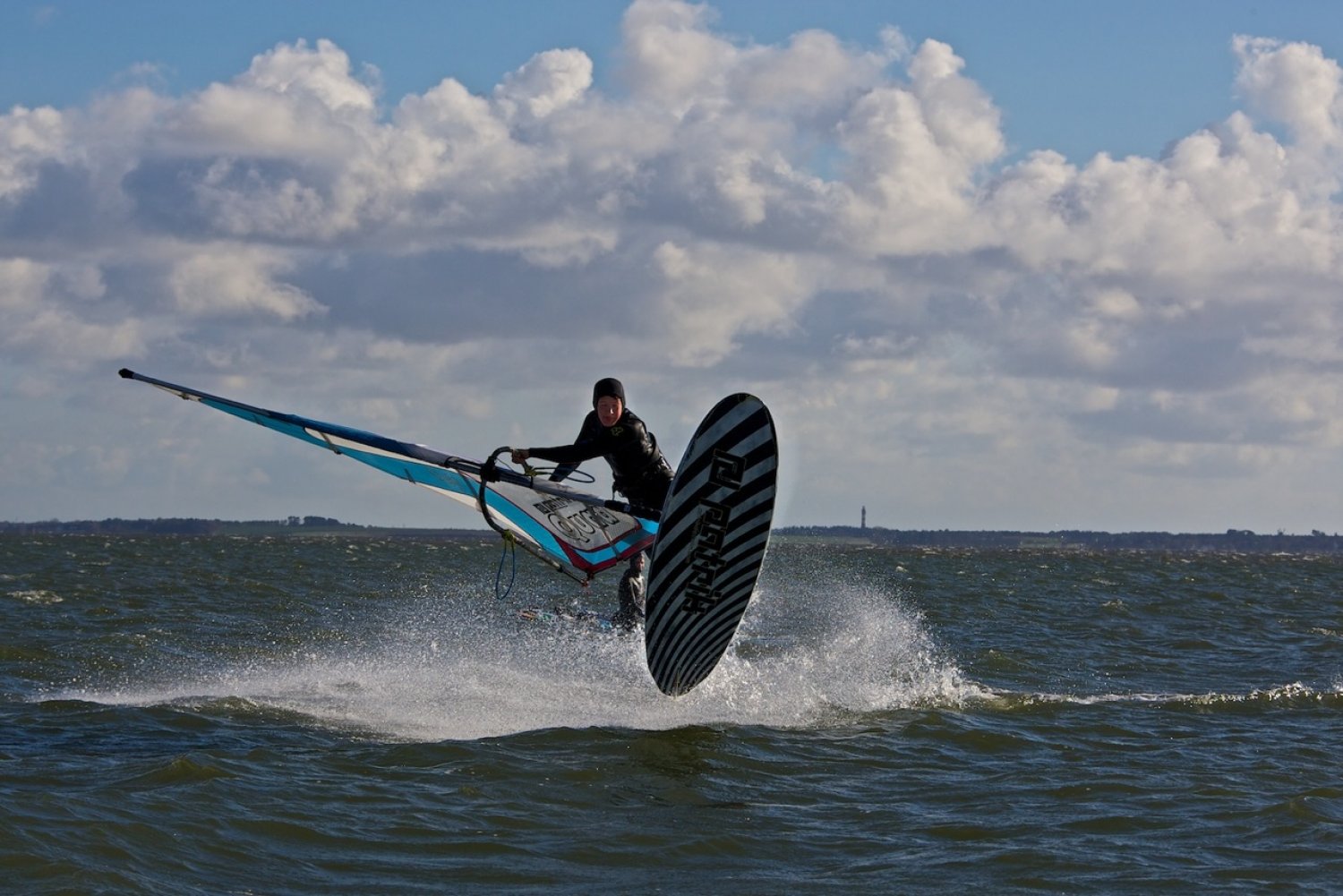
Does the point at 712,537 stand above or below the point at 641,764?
above

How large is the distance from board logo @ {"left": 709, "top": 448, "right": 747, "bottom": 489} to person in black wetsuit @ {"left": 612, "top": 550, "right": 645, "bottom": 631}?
1939 millimetres

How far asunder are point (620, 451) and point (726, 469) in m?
1.13

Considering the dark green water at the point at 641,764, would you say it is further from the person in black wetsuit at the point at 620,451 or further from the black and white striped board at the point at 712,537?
the person in black wetsuit at the point at 620,451

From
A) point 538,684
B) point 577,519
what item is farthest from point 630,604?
point 538,684

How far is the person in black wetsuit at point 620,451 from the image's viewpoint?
12.1m

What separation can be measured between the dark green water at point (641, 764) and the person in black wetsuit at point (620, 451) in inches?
76.3

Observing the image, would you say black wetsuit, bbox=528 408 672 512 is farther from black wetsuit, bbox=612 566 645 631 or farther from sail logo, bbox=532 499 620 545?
black wetsuit, bbox=612 566 645 631

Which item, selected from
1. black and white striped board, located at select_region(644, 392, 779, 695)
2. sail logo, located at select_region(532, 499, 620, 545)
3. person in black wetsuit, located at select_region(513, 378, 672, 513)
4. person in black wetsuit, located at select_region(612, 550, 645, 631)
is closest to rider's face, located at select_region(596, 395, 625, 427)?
person in black wetsuit, located at select_region(513, 378, 672, 513)

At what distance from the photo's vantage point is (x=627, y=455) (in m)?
12.5

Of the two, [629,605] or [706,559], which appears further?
[629,605]

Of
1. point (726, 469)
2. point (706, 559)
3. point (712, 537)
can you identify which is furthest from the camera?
point (706, 559)

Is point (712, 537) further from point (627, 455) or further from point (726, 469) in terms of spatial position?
point (627, 455)

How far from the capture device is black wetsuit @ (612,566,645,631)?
13375 mm

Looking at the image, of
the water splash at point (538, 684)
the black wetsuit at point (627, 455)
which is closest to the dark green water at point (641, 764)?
the water splash at point (538, 684)
